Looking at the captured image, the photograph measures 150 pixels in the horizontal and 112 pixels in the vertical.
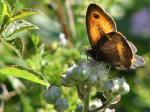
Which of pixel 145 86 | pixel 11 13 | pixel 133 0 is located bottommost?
pixel 145 86

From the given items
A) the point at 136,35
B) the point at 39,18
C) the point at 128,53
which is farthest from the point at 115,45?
the point at 136,35

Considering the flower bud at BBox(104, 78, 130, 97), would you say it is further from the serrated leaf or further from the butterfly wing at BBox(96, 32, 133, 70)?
the serrated leaf

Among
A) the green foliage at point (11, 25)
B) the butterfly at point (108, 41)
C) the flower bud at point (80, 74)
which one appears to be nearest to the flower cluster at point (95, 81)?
the flower bud at point (80, 74)

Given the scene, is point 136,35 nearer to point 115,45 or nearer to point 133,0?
point 133,0

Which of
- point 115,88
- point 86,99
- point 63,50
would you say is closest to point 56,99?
point 86,99

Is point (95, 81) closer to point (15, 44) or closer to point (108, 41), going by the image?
point (108, 41)

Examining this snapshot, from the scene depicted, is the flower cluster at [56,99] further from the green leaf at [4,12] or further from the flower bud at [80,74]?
the green leaf at [4,12]

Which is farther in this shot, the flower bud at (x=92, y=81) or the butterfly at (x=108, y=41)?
the butterfly at (x=108, y=41)
